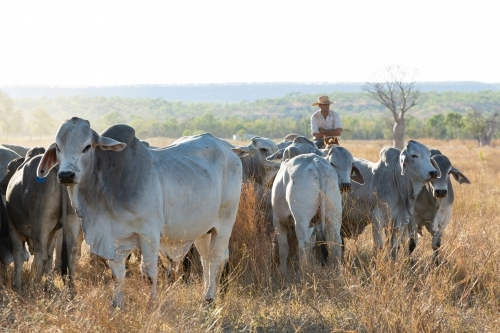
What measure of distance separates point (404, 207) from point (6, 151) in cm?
521

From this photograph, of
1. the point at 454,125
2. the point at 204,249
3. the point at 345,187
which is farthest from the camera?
the point at 454,125

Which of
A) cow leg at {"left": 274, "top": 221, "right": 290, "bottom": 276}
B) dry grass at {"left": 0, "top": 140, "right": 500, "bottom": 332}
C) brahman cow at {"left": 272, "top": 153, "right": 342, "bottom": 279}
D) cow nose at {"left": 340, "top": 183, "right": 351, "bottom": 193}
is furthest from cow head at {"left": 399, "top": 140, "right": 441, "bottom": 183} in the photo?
cow leg at {"left": 274, "top": 221, "right": 290, "bottom": 276}

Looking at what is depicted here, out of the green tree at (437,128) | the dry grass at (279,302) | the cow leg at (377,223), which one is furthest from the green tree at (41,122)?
Result: the dry grass at (279,302)

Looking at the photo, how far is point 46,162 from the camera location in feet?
22.1

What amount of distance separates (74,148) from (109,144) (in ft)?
1.04

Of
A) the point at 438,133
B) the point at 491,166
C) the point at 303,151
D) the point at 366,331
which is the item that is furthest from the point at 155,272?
the point at 438,133

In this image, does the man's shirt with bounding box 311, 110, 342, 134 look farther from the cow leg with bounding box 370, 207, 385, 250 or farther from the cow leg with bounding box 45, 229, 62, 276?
the cow leg with bounding box 45, 229, 62, 276

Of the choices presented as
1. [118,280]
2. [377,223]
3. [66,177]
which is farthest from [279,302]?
[377,223]

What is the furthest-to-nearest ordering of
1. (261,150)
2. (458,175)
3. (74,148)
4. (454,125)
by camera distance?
(454,125) < (261,150) < (458,175) < (74,148)

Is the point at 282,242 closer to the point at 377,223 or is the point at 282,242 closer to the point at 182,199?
the point at 377,223

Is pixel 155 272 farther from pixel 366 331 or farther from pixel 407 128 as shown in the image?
pixel 407 128

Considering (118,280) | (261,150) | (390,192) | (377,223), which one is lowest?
(377,223)

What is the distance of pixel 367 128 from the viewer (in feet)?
394

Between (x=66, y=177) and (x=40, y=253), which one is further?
(x=40, y=253)
